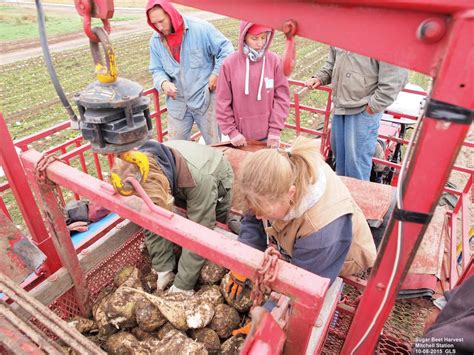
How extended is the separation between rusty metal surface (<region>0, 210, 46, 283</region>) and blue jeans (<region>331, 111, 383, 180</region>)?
292 cm

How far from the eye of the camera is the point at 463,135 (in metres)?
1.04

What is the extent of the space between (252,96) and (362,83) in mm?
1018

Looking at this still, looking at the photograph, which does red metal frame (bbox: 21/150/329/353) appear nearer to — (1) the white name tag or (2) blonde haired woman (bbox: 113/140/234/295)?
(2) blonde haired woman (bbox: 113/140/234/295)

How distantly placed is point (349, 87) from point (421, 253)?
1.72 metres

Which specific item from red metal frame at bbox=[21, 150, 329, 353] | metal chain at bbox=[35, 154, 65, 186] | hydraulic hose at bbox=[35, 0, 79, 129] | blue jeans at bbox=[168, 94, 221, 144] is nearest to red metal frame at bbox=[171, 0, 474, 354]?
red metal frame at bbox=[21, 150, 329, 353]

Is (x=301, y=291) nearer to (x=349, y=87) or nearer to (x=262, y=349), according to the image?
(x=262, y=349)

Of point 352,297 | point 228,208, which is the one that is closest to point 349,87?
point 228,208

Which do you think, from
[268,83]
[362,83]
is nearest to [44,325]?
[268,83]

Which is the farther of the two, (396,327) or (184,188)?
(396,327)

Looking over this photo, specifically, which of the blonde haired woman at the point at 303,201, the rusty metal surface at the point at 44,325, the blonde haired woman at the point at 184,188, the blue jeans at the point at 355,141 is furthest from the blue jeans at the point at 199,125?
the rusty metal surface at the point at 44,325

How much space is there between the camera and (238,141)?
3.57 metres

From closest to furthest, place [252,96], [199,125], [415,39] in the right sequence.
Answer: [415,39], [252,96], [199,125]

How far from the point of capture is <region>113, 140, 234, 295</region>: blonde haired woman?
218cm

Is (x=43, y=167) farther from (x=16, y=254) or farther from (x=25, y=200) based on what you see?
(x=16, y=254)
